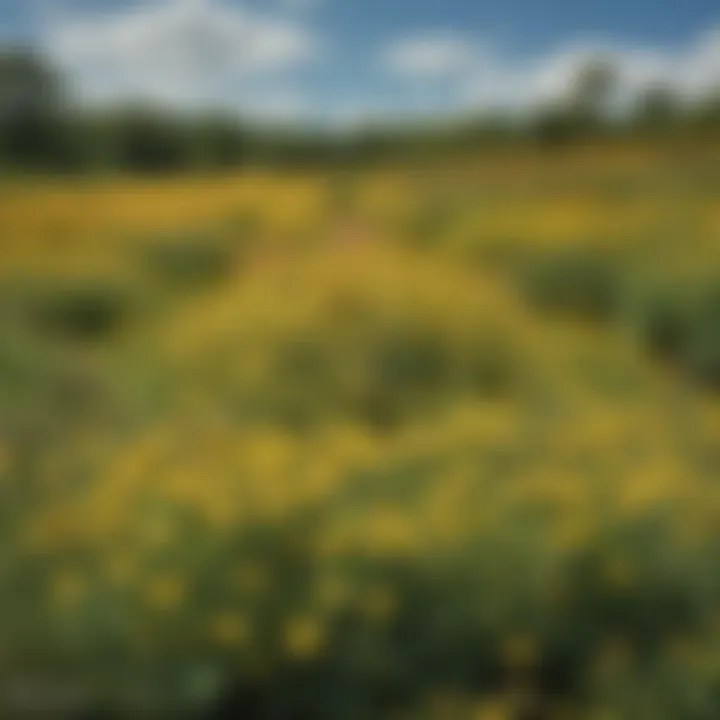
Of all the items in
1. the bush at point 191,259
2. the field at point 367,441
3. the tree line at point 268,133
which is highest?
the tree line at point 268,133

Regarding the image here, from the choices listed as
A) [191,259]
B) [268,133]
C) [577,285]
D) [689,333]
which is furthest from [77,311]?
[689,333]

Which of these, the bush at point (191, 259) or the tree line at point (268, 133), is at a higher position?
the tree line at point (268, 133)

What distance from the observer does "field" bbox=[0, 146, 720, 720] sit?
139 centimetres

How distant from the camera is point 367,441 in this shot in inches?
57.9

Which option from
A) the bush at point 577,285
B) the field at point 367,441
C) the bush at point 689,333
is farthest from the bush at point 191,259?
the bush at point 689,333

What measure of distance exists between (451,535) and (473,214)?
15.8 inches

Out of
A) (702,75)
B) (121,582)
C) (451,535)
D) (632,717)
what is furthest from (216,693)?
(702,75)

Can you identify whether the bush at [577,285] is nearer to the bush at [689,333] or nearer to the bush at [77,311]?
the bush at [689,333]

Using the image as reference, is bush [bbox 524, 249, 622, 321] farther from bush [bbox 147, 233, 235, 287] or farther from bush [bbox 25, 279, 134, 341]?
bush [bbox 25, 279, 134, 341]

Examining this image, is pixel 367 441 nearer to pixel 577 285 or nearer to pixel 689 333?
pixel 577 285

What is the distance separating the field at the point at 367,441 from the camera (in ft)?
4.57

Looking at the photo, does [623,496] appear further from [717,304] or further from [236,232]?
[236,232]

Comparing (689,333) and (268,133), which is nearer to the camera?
(268,133)

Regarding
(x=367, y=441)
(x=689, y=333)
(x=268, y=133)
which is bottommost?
(x=367, y=441)
